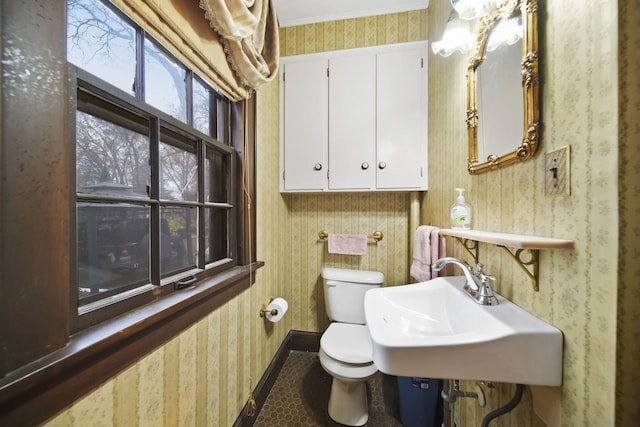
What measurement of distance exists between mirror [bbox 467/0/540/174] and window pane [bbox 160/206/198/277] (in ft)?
4.07

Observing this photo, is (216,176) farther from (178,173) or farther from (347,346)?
(347,346)

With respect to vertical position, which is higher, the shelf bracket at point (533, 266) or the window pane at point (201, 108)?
the window pane at point (201, 108)

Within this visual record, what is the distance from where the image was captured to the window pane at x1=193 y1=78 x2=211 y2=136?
1.02 metres

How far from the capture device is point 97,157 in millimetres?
641

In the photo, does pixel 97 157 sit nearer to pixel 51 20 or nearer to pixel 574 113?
pixel 51 20

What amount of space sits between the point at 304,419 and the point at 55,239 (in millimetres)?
1469

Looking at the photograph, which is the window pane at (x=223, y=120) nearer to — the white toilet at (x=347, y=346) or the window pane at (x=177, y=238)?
the window pane at (x=177, y=238)

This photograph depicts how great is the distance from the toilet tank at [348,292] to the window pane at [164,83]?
4.49ft

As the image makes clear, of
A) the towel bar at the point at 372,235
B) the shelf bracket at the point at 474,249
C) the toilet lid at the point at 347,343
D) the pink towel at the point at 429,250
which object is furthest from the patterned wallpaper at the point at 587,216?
the towel bar at the point at 372,235

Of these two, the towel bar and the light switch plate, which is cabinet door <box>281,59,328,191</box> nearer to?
the towel bar

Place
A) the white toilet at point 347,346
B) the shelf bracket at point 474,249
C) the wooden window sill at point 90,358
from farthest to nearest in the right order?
1. the white toilet at point 347,346
2. the shelf bracket at point 474,249
3. the wooden window sill at point 90,358

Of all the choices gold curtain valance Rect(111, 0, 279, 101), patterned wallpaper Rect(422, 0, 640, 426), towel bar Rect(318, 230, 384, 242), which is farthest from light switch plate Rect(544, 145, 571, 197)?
towel bar Rect(318, 230, 384, 242)

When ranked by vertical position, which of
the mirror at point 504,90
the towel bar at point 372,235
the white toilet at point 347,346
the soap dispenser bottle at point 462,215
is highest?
the mirror at point 504,90

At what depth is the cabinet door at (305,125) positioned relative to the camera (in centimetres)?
170
